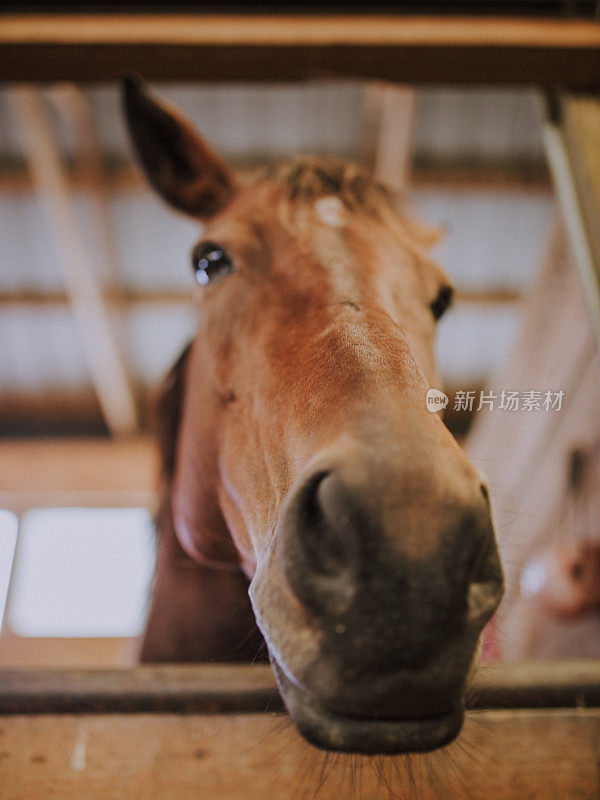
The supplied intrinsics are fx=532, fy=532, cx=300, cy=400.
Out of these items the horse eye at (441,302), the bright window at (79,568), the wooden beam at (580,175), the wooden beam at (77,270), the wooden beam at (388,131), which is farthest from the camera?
the bright window at (79,568)

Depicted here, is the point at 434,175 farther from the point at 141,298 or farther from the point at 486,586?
the point at 486,586

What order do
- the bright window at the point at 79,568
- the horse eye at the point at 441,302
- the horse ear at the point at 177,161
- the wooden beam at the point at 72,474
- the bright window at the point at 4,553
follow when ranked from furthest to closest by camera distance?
the wooden beam at the point at 72,474 < the bright window at the point at 79,568 < the horse ear at the point at 177,161 < the horse eye at the point at 441,302 < the bright window at the point at 4,553

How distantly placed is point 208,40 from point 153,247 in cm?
346

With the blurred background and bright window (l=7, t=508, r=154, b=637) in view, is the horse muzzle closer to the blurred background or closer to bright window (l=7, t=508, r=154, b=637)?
the blurred background

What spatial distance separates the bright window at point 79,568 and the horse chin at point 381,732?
5.80 m

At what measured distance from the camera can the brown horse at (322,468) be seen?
0.57 meters

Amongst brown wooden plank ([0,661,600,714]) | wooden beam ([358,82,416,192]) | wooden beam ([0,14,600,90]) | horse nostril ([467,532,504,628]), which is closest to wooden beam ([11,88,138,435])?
wooden beam ([358,82,416,192])

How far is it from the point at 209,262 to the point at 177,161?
0.56 metres

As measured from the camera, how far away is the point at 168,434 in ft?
6.32

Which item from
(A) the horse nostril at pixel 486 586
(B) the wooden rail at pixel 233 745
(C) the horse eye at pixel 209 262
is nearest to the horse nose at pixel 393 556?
(A) the horse nostril at pixel 486 586

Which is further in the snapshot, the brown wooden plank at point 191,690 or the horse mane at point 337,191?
the horse mane at point 337,191

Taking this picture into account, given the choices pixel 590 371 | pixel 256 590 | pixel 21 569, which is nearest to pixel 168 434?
pixel 256 590

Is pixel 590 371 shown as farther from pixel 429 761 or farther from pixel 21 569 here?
pixel 21 569

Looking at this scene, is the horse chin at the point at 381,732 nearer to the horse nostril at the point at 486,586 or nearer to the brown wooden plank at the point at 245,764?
the horse nostril at the point at 486,586
